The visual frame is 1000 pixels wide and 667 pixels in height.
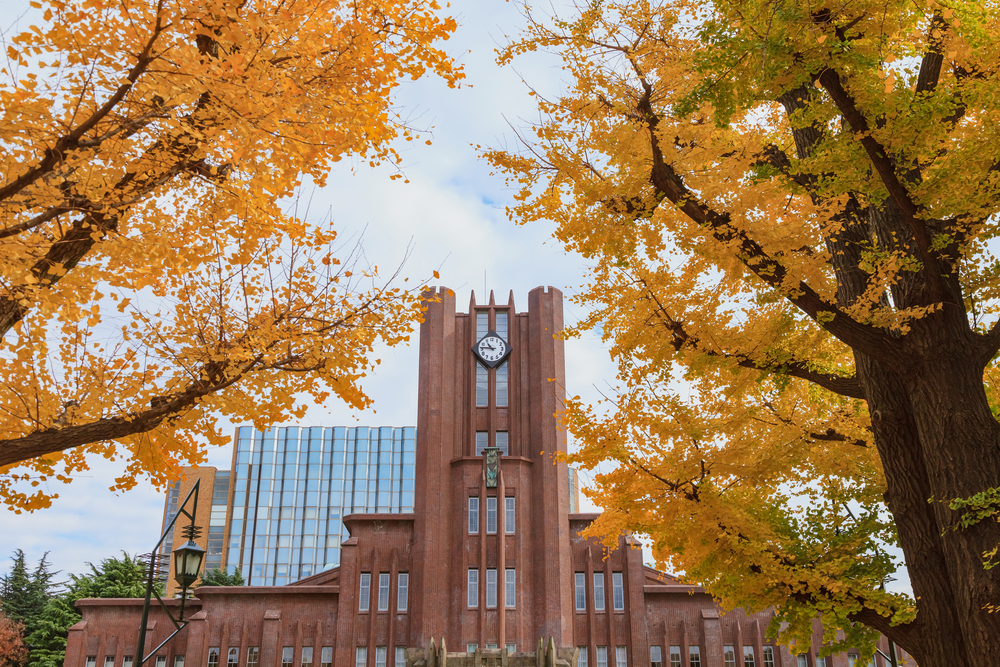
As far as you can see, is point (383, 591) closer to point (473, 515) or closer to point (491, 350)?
point (473, 515)

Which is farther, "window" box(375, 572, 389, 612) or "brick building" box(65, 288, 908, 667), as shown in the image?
"window" box(375, 572, 389, 612)

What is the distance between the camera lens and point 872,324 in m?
6.68

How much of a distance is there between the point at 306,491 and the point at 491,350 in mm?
51675

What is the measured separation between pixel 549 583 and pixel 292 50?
97.0 feet

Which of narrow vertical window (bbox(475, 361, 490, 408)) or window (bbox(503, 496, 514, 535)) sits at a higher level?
narrow vertical window (bbox(475, 361, 490, 408))

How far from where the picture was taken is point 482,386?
3641cm

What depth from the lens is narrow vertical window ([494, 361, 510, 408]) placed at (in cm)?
3612

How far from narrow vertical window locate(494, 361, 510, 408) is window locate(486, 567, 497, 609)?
8.16 m

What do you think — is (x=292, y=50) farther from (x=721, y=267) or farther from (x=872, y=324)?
(x=872, y=324)

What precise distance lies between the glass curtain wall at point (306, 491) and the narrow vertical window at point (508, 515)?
154 feet

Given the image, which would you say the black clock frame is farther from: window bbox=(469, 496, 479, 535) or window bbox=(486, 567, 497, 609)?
window bbox=(486, 567, 497, 609)

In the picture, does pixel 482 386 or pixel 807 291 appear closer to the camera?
pixel 807 291

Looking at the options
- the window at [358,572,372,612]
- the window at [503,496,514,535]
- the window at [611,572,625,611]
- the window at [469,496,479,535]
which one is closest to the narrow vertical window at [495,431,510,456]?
the window at [503,496,514,535]

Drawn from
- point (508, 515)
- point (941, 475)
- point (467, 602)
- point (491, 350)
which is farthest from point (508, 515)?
point (941, 475)
